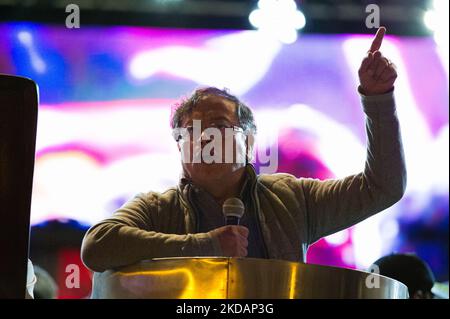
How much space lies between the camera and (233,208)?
1349mm

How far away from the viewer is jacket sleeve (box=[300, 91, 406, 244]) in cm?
144

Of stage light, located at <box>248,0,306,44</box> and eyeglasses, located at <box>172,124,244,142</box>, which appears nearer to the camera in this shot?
eyeglasses, located at <box>172,124,244,142</box>

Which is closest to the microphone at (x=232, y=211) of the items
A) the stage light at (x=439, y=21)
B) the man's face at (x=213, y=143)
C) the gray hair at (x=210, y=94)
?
the man's face at (x=213, y=143)

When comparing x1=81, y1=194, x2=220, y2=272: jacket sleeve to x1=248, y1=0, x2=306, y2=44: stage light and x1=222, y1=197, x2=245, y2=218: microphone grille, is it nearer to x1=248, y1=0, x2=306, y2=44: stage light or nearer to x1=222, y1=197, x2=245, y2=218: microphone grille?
x1=222, y1=197, x2=245, y2=218: microphone grille

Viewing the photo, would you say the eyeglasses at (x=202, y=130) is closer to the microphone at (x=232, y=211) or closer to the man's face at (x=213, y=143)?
the man's face at (x=213, y=143)

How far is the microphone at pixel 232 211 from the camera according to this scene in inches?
52.9

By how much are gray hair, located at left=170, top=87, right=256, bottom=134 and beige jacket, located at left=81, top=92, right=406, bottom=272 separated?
0.11m

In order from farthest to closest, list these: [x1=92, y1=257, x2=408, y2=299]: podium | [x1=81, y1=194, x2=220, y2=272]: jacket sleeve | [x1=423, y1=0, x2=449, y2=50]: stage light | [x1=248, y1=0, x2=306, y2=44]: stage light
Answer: [x1=423, y1=0, x2=449, y2=50]: stage light → [x1=248, y1=0, x2=306, y2=44]: stage light → [x1=81, y1=194, x2=220, y2=272]: jacket sleeve → [x1=92, y1=257, x2=408, y2=299]: podium

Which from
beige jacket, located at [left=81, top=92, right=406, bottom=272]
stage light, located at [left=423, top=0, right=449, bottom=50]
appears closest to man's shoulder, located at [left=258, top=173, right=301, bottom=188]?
beige jacket, located at [left=81, top=92, right=406, bottom=272]

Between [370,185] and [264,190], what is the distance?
0.20 metres

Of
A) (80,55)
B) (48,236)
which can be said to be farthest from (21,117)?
(80,55)

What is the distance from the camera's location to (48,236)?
10.4 feet

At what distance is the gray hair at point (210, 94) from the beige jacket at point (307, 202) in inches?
4.5

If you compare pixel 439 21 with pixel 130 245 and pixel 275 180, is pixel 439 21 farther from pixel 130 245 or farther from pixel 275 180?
pixel 130 245
